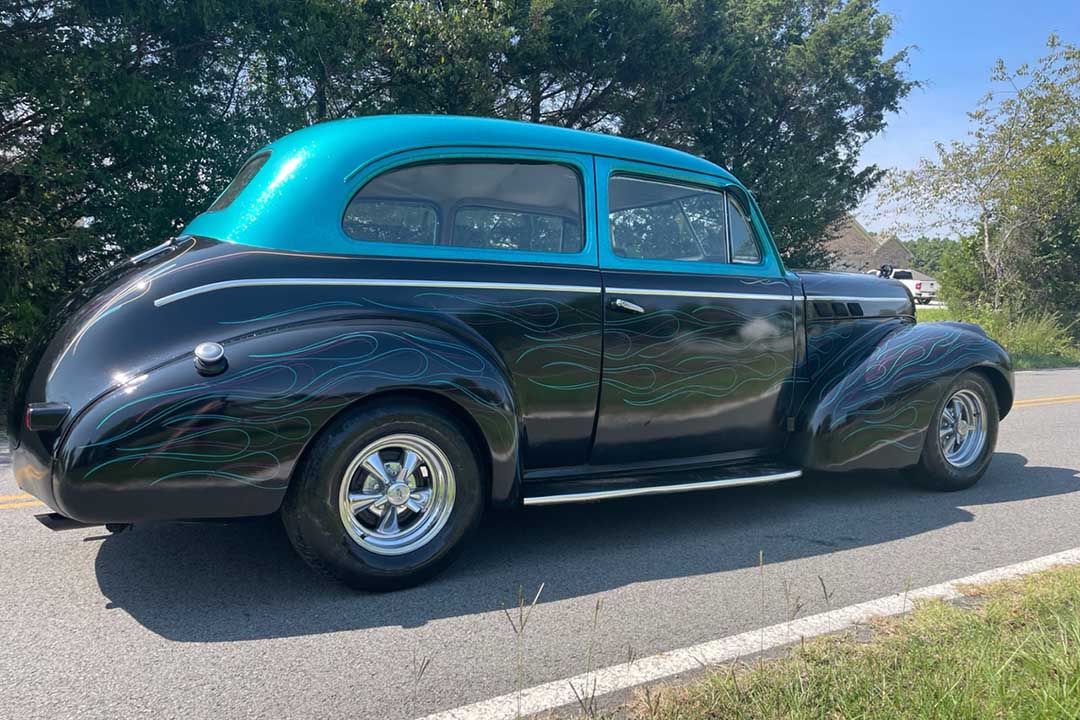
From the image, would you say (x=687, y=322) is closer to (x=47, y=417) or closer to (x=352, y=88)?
(x=47, y=417)

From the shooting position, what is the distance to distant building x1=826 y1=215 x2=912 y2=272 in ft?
64.5

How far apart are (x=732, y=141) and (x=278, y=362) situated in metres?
16.0

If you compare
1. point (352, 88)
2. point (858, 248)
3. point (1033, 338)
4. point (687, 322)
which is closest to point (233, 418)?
point (687, 322)

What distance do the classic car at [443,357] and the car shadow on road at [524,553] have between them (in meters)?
0.23

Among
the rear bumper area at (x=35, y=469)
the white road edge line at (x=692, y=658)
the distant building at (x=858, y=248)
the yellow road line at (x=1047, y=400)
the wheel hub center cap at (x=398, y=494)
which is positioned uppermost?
the distant building at (x=858, y=248)

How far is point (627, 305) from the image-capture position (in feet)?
13.1

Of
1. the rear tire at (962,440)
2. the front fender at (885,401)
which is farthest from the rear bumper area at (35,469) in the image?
the rear tire at (962,440)

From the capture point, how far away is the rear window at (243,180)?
376 cm

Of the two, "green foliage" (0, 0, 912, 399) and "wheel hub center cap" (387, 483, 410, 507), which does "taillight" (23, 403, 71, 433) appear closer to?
"wheel hub center cap" (387, 483, 410, 507)

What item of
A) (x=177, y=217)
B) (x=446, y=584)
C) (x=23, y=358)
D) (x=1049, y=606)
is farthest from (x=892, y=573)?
(x=177, y=217)

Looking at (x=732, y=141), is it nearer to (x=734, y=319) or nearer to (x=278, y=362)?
(x=734, y=319)

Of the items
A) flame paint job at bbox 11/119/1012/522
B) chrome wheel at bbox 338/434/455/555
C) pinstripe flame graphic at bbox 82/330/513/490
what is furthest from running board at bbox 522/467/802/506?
pinstripe flame graphic at bbox 82/330/513/490

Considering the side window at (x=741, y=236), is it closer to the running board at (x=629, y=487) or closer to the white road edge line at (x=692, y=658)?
the running board at (x=629, y=487)

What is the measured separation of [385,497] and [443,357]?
62 centimetres
